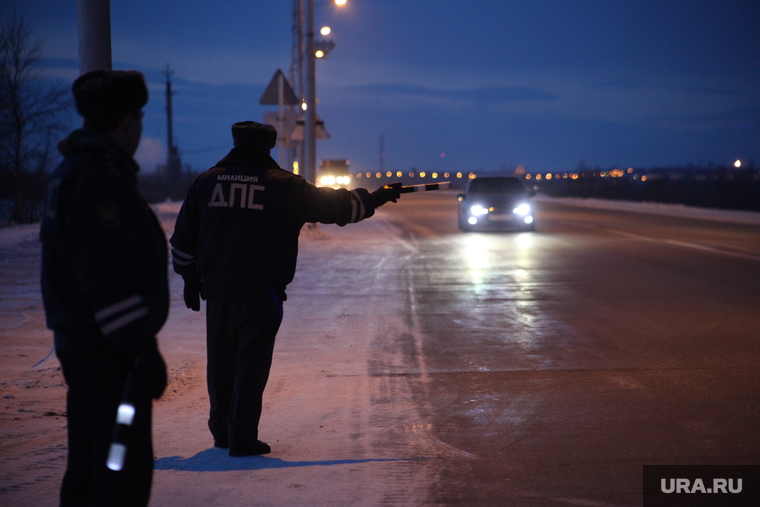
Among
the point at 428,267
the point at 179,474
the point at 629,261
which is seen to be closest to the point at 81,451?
the point at 179,474

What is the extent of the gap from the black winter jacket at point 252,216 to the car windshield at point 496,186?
64.0ft

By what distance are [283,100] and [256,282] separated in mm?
14817

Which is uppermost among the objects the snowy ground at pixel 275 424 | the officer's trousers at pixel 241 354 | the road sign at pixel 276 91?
the road sign at pixel 276 91

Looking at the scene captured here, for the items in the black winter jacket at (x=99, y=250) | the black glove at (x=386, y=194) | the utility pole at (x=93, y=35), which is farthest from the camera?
the utility pole at (x=93, y=35)

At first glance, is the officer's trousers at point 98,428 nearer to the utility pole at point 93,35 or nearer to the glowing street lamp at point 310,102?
the utility pole at point 93,35

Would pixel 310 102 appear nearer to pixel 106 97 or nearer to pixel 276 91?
pixel 276 91

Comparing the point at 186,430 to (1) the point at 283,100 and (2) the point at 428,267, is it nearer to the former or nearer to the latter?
(2) the point at 428,267

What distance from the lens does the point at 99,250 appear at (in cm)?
254

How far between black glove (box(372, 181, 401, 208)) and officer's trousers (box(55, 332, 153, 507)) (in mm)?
2150

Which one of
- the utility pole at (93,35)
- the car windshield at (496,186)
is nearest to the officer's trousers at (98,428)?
the utility pole at (93,35)

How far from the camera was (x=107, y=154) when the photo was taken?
267 centimetres

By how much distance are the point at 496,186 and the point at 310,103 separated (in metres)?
6.46

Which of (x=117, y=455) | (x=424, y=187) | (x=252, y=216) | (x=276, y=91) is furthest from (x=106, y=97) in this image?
(x=276, y=91)

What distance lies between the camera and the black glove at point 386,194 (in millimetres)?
4547
